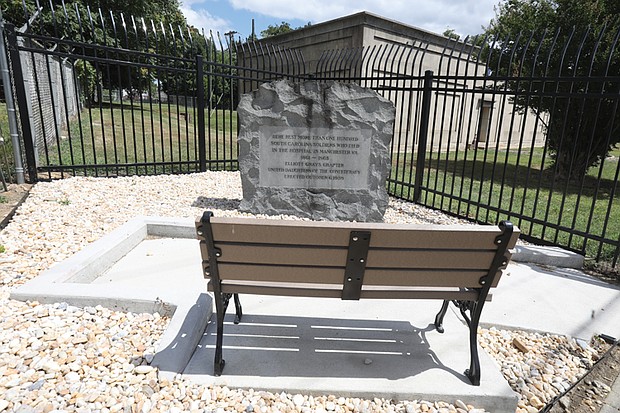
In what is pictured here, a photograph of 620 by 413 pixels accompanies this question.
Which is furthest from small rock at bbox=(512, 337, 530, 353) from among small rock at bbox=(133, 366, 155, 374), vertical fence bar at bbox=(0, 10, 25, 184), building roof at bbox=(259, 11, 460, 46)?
building roof at bbox=(259, 11, 460, 46)

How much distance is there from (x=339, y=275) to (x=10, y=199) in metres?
4.91

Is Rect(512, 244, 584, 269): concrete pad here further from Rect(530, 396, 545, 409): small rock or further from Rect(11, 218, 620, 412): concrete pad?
Rect(530, 396, 545, 409): small rock

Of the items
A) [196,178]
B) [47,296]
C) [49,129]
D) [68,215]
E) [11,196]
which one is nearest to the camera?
[47,296]

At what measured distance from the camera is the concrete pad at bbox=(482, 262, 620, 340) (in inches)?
119

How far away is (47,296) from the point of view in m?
2.69

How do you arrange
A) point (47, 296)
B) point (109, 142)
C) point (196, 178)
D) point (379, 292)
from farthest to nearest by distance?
1. point (109, 142)
2. point (196, 178)
3. point (47, 296)
4. point (379, 292)

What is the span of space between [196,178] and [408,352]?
18.9ft

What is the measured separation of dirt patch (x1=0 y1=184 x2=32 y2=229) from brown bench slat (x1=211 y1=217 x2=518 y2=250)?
3.60 meters

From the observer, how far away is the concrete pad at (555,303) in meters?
3.02

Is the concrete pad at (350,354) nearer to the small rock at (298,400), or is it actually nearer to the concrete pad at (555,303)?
the small rock at (298,400)

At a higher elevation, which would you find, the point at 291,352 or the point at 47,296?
the point at 47,296

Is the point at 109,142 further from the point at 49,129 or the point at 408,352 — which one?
the point at 408,352

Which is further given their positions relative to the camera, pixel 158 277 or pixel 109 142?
pixel 109 142

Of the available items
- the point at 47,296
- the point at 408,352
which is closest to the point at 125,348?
the point at 47,296
